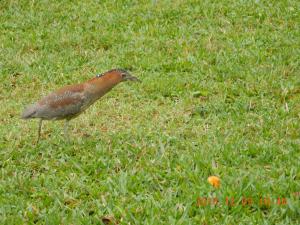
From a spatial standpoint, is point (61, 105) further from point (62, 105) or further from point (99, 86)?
point (99, 86)

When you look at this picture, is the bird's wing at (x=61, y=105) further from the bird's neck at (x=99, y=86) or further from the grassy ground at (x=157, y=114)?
the grassy ground at (x=157, y=114)

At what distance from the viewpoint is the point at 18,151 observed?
6.22 metres

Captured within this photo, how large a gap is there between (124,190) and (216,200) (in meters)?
0.74

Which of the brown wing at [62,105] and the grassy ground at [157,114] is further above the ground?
the brown wing at [62,105]

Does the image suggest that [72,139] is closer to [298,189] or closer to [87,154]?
[87,154]

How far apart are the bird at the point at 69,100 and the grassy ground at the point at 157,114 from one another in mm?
334

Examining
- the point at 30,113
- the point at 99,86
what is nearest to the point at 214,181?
the point at 99,86

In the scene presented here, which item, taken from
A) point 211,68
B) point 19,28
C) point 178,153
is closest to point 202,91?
point 211,68
